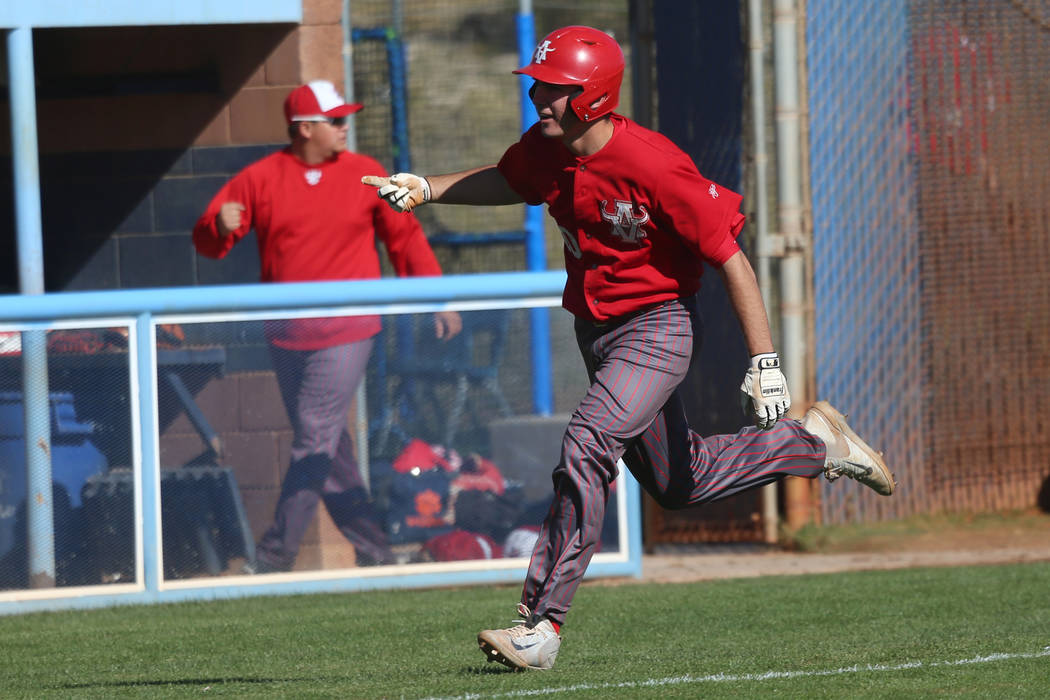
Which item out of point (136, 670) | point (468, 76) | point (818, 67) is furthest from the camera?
point (468, 76)

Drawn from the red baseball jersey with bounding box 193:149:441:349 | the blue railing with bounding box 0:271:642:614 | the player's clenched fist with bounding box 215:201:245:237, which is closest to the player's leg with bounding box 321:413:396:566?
the blue railing with bounding box 0:271:642:614

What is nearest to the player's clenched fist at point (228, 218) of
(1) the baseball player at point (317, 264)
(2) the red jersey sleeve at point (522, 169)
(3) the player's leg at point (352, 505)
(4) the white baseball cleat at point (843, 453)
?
(1) the baseball player at point (317, 264)

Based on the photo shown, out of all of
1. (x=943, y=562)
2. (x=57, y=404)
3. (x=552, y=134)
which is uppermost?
(x=552, y=134)

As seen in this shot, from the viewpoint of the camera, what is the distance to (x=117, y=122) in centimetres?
902

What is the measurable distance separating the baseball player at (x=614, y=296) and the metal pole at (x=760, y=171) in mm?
3471

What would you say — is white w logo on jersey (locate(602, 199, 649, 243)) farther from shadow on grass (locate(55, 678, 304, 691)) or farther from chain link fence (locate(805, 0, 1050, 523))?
chain link fence (locate(805, 0, 1050, 523))

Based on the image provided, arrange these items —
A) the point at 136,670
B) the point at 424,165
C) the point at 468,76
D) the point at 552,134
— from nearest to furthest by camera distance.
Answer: the point at 552,134
the point at 136,670
the point at 424,165
the point at 468,76

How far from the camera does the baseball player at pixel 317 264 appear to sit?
6750 mm

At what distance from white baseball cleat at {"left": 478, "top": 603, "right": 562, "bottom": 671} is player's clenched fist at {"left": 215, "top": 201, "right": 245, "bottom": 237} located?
331 cm

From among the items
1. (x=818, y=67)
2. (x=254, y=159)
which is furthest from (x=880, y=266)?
(x=254, y=159)

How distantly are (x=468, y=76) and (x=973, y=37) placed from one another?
1412cm

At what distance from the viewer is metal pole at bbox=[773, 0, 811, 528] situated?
8.16 meters

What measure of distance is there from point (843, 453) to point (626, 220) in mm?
1219

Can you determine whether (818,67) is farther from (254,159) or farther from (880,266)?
(254,159)
